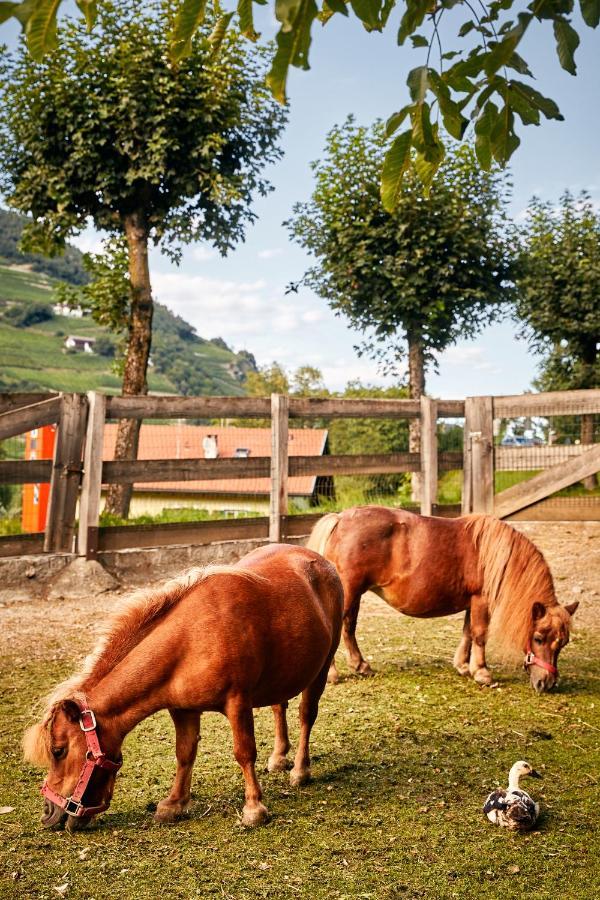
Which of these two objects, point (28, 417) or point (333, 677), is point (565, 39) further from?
point (28, 417)

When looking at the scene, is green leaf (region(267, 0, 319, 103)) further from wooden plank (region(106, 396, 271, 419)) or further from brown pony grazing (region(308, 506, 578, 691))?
wooden plank (region(106, 396, 271, 419))

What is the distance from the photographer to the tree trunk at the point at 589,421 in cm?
1041

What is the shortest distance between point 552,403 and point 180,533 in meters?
4.74

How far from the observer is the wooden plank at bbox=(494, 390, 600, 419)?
31.5 feet

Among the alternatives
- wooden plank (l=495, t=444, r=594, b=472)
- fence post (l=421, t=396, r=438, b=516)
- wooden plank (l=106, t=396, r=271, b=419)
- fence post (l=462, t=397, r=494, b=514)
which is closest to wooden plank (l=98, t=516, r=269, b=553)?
wooden plank (l=106, t=396, r=271, b=419)

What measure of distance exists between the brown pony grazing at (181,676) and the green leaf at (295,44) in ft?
6.98

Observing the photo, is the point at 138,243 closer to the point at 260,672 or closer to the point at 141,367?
the point at 141,367

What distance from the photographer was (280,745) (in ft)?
13.2

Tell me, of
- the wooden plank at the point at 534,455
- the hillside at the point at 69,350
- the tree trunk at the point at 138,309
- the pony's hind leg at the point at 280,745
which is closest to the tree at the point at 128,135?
the tree trunk at the point at 138,309

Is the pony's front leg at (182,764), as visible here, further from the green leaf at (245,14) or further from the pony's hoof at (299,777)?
the green leaf at (245,14)

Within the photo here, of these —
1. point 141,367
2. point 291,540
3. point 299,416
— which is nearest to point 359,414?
point 299,416

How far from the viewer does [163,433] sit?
24531mm

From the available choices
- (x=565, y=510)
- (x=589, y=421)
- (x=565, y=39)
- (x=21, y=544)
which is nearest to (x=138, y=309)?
(x=21, y=544)

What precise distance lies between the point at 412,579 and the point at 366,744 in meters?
1.44
